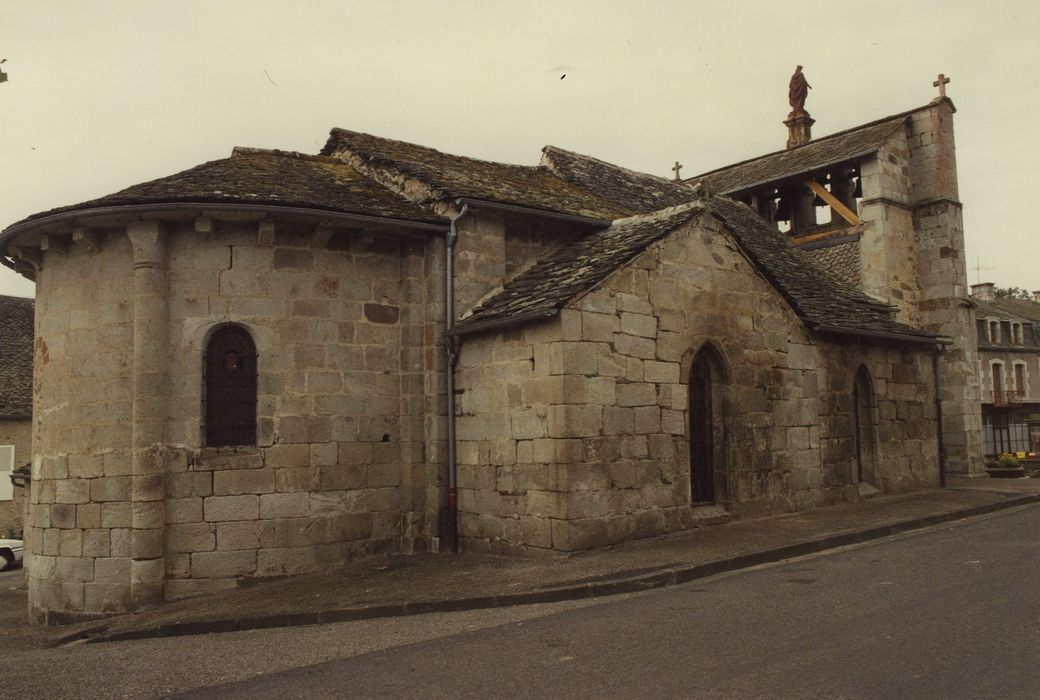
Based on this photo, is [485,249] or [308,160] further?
[308,160]

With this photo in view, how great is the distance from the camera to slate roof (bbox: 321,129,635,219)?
483 inches

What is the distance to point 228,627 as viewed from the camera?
853 cm

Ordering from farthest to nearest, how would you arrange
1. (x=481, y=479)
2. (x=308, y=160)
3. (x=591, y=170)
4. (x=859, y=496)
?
(x=591, y=170), (x=859, y=496), (x=308, y=160), (x=481, y=479)

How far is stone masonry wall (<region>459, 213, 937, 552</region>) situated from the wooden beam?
10310 millimetres

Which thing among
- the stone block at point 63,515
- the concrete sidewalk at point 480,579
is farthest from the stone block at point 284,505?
the stone block at point 63,515

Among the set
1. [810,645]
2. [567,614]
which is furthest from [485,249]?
[810,645]

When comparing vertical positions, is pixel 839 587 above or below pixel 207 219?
below

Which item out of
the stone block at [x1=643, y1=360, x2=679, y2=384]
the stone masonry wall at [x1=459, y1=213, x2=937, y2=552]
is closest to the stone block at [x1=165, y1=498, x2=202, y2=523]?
the stone masonry wall at [x1=459, y1=213, x2=937, y2=552]

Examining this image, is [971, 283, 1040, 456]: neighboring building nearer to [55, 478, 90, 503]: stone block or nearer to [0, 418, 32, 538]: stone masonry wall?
[0, 418, 32, 538]: stone masonry wall

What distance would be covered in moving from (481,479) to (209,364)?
3678 mm

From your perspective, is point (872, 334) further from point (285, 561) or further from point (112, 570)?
point (112, 570)

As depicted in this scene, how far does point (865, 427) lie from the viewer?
51.5ft

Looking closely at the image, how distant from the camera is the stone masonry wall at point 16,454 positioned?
26.0 metres

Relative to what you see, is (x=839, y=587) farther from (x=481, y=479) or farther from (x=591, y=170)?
(x=591, y=170)
